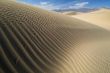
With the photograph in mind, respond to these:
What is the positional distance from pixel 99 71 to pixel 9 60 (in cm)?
191

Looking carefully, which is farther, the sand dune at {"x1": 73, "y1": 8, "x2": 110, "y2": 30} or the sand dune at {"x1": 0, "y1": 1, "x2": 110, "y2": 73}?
the sand dune at {"x1": 73, "y1": 8, "x2": 110, "y2": 30}

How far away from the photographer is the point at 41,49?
163 inches

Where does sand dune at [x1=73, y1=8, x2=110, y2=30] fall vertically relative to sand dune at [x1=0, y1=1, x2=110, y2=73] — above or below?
below

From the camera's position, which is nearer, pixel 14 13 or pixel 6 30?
pixel 6 30

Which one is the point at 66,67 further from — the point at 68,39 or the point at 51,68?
the point at 68,39

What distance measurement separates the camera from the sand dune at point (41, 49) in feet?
11.3

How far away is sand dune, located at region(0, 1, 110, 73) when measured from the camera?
345cm

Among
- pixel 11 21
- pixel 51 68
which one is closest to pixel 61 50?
pixel 51 68

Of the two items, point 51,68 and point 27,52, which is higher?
point 27,52

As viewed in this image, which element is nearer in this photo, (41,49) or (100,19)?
(41,49)

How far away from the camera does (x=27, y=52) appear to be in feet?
12.3

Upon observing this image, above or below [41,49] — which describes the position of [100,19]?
below

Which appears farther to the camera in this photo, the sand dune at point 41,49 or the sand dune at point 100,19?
the sand dune at point 100,19

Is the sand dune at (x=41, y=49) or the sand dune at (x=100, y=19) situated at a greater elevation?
the sand dune at (x=41, y=49)
